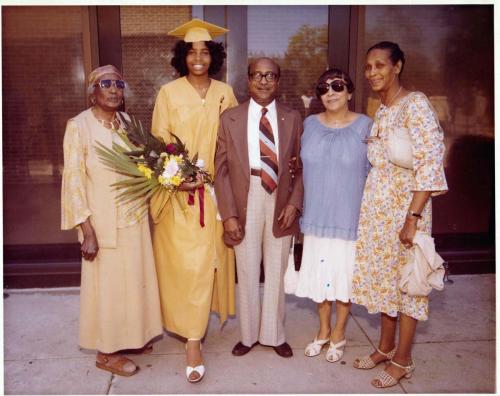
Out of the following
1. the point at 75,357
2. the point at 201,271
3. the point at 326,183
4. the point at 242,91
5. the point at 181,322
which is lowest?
the point at 75,357

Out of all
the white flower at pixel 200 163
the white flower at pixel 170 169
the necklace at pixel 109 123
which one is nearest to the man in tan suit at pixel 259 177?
the white flower at pixel 200 163

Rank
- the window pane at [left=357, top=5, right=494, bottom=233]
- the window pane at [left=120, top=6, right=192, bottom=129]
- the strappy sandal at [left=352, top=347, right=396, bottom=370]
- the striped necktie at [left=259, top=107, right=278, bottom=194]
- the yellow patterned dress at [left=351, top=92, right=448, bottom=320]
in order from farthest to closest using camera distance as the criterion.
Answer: the window pane at [left=357, top=5, right=494, bottom=233] → the window pane at [left=120, top=6, right=192, bottom=129] → the strappy sandal at [left=352, top=347, right=396, bottom=370] → the striped necktie at [left=259, top=107, right=278, bottom=194] → the yellow patterned dress at [left=351, top=92, right=448, bottom=320]

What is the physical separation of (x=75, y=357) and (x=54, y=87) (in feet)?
9.45

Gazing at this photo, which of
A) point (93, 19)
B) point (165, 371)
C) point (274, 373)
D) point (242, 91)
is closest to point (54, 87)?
point (93, 19)

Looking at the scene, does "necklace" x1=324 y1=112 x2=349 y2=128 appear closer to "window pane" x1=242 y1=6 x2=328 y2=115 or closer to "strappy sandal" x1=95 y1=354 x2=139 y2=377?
"window pane" x1=242 y1=6 x2=328 y2=115

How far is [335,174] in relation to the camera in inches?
130

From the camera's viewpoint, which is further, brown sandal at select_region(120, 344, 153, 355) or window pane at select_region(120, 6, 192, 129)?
window pane at select_region(120, 6, 192, 129)

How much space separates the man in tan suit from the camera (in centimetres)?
332

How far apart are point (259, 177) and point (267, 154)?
0.55ft

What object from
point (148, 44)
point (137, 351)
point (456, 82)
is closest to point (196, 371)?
point (137, 351)

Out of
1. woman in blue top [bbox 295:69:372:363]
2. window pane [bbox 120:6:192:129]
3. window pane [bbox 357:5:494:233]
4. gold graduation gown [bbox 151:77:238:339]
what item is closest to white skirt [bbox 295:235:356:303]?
woman in blue top [bbox 295:69:372:363]

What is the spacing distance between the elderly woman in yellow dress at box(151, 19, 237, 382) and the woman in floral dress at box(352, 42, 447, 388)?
1.04 meters

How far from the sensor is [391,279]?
322 cm

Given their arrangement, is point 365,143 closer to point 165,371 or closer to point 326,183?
point 326,183
